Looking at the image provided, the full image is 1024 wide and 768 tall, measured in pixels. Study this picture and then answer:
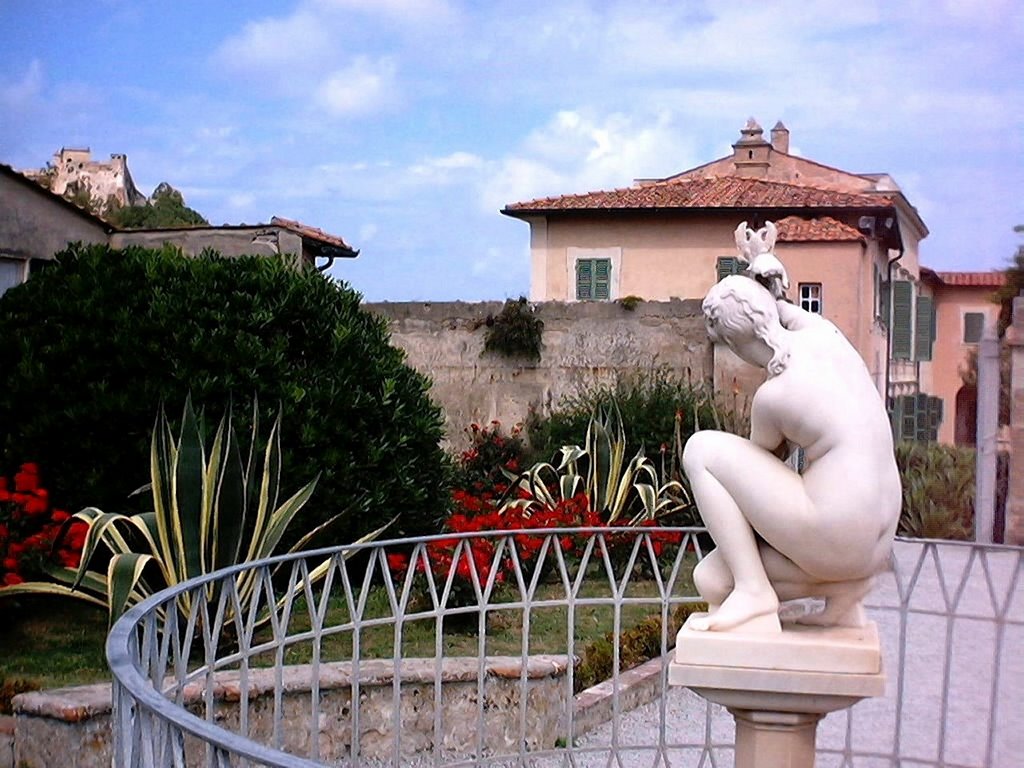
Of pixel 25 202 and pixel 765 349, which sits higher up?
pixel 25 202

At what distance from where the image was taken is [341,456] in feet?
25.3

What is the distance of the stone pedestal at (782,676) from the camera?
3.40 metres

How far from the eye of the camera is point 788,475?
11.4 ft

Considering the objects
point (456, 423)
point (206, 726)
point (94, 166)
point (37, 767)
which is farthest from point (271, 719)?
point (94, 166)

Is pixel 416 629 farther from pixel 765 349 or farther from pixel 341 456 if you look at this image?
pixel 765 349

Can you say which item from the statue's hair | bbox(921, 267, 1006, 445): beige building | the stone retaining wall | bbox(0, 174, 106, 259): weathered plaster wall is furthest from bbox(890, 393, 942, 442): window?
the statue's hair

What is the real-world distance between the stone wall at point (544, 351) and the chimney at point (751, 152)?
402 inches

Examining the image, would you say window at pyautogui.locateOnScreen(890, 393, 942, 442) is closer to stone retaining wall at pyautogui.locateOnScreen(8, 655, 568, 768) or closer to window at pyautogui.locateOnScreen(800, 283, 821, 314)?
window at pyautogui.locateOnScreen(800, 283, 821, 314)

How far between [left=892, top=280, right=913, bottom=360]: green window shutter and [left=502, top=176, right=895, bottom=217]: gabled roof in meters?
1.52

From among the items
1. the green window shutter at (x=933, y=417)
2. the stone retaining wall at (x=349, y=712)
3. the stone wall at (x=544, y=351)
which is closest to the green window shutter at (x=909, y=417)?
the green window shutter at (x=933, y=417)

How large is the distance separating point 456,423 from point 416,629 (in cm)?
688

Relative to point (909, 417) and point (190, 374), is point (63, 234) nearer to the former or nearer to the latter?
point (190, 374)

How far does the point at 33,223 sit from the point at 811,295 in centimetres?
1072

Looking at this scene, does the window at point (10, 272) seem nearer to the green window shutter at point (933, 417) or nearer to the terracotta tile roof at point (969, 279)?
the green window shutter at point (933, 417)
